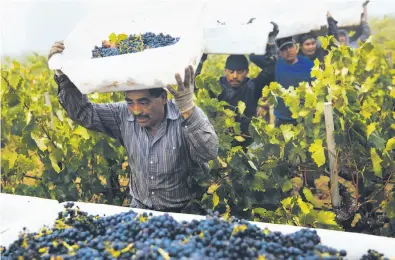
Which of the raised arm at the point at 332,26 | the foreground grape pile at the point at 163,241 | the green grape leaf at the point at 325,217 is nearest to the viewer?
the foreground grape pile at the point at 163,241

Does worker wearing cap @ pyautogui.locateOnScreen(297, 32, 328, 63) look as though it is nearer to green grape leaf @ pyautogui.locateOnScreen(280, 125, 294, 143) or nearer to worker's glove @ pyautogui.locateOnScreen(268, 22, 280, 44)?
worker's glove @ pyautogui.locateOnScreen(268, 22, 280, 44)

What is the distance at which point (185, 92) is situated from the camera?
2.36 metres

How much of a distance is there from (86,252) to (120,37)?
4.68ft

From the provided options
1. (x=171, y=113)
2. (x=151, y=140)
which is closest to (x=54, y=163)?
(x=151, y=140)

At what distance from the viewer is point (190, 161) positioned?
2.83 metres

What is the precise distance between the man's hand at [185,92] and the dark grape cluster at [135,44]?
31 centimetres

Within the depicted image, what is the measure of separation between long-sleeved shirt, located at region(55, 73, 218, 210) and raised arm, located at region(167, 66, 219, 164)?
0.8 inches

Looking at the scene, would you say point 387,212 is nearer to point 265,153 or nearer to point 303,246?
point 265,153

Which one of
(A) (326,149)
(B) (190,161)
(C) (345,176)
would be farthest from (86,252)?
(C) (345,176)

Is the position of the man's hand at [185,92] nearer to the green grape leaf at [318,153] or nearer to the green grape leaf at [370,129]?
the green grape leaf at [318,153]

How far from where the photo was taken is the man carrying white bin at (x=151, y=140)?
2668 mm

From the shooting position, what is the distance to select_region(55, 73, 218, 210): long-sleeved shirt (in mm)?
2721

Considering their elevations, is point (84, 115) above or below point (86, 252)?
above

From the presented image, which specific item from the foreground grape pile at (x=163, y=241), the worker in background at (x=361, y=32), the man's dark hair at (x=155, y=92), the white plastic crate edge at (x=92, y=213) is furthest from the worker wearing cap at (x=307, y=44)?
the foreground grape pile at (x=163, y=241)
